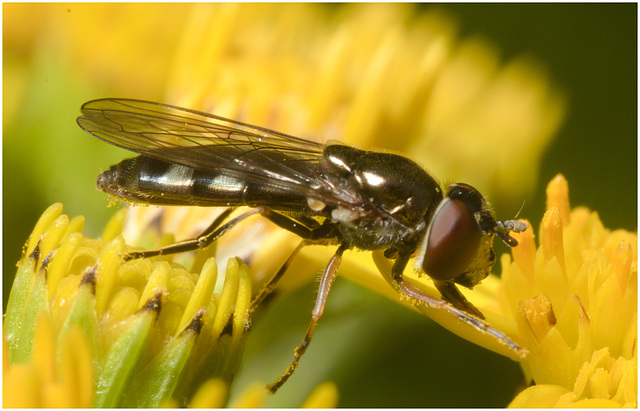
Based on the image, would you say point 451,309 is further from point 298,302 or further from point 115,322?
point 115,322

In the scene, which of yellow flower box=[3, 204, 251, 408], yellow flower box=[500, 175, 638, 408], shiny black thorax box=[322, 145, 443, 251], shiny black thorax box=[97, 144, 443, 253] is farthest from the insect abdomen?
yellow flower box=[500, 175, 638, 408]

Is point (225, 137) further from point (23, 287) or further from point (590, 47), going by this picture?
point (590, 47)

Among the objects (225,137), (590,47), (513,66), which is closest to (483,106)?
(513,66)

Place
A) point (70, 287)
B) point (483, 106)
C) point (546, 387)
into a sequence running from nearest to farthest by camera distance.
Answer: point (70, 287)
point (546, 387)
point (483, 106)

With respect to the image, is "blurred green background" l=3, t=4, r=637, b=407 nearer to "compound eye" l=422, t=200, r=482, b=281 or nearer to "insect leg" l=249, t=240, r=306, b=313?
"insect leg" l=249, t=240, r=306, b=313

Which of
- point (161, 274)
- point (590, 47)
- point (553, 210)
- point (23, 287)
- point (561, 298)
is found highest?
point (590, 47)

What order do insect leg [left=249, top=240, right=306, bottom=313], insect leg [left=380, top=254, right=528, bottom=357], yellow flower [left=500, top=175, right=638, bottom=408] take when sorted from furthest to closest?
insect leg [left=249, top=240, right=306, bottom=313] → insect leg [left=380, top=254, right=528, bottom=357] → yellow flower [left=500, top=175, right=638, bottom=408]

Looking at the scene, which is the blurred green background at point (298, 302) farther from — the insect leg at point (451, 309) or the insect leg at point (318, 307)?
the insect leg at point (451, 309)
